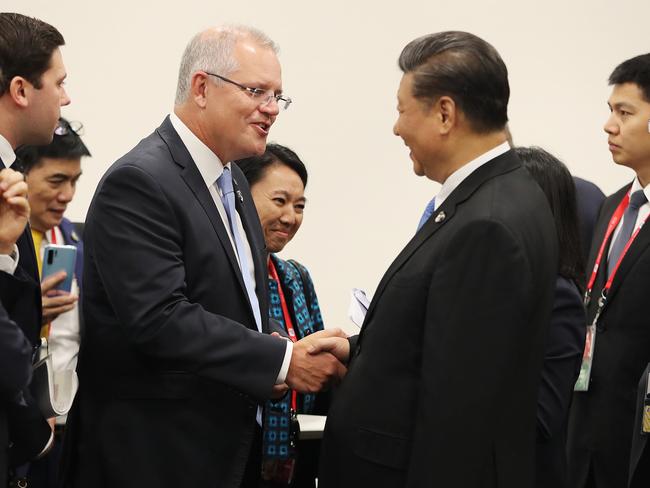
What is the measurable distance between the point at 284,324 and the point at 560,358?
41.3 inches

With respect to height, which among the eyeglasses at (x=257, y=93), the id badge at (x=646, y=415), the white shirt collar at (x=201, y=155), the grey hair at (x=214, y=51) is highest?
the grey hair at (x=214, y=51)

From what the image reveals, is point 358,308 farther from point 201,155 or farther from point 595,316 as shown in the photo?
point 595,316

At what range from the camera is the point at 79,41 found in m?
4.84

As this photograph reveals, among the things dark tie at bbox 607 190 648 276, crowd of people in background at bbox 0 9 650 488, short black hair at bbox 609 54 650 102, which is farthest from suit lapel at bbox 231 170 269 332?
short black hair at bbox 609 54 650 102

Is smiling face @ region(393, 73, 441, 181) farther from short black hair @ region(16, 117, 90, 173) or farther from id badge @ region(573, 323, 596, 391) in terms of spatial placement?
short black hair @ region(16, 117, 90, 173)

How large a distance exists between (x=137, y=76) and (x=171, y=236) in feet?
9.32

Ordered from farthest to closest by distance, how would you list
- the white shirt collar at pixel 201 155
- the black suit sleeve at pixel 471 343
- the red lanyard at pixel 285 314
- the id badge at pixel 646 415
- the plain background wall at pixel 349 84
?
the plain background wall at pixel 349 84 → the red lanyard at pixel 285 314 → the id badge at pixel 646 415 → the white shirt collar at pixel 201 155 → the black suit sleeve at pixel 471 343

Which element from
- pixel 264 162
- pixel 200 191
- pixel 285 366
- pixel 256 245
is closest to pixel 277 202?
pixel 264 162

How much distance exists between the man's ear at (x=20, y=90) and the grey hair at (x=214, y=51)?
0.43m

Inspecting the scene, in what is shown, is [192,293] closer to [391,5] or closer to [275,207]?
[275,207]

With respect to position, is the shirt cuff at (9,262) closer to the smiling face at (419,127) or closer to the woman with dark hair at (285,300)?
the smiling face at (419,127)

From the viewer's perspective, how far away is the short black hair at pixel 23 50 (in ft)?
7.60

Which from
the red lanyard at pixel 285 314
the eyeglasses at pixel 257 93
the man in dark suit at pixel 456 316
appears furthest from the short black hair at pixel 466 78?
the red lanyard at pixel 285 314

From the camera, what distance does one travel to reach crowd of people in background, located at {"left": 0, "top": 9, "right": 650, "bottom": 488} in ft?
6.41
